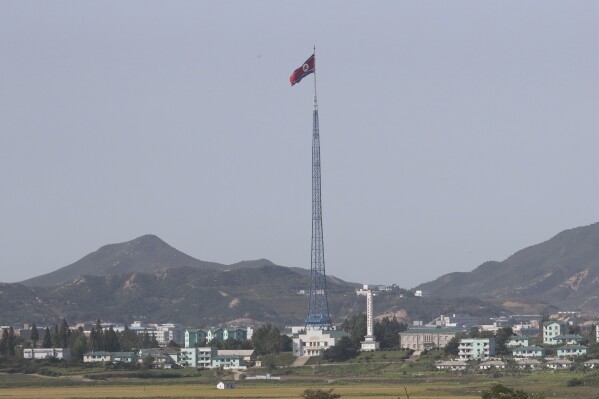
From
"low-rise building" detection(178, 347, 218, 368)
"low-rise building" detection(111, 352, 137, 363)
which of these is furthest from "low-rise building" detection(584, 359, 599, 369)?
"low-rise building" detection(111, 352, 137, 363)

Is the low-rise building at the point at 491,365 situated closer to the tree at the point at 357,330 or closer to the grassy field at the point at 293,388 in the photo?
the grassy field at the point at 293,388

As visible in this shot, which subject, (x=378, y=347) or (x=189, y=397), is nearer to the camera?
(x=189, y=397)

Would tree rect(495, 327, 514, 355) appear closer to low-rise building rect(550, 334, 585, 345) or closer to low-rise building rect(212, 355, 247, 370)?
low-rise building rect(550, 334, 585, 345)

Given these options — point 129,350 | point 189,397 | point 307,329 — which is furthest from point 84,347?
point 189,397

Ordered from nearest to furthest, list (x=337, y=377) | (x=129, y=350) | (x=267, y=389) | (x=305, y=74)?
(x=267, y=389) < (x=337, y=377) < (x=305, y=74) < (x=129, y=350)

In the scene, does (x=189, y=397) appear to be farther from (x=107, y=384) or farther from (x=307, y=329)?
(x=307, y=329)

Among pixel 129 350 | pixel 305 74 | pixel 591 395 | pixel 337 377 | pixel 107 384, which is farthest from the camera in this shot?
pixel 129 350

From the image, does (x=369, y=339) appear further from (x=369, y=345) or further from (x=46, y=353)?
(x=46, y=353)
